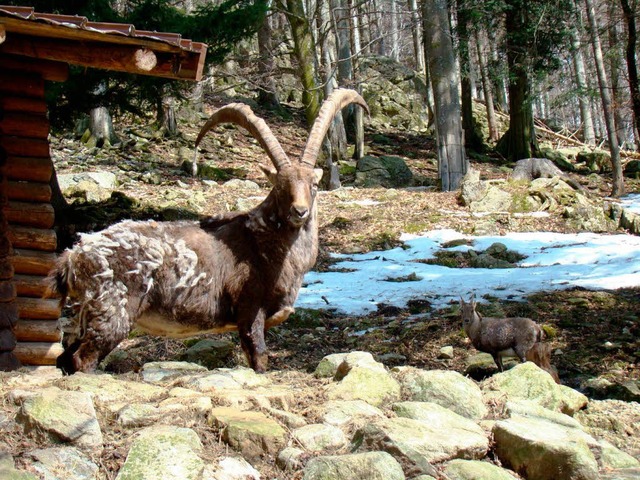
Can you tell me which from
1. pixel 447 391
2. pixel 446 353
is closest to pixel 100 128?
pixel 446 353

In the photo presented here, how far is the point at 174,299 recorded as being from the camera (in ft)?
20.2

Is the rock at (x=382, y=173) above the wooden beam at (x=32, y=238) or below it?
above

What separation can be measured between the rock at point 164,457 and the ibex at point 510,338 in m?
4.23

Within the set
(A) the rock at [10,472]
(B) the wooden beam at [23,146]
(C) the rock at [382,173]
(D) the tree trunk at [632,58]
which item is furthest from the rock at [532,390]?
(C) the rock at [382,173]

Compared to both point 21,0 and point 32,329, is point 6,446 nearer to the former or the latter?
point 32,329

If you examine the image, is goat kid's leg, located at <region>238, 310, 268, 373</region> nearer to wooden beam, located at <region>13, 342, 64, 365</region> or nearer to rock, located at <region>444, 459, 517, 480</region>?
wooden beam, located at <region>13, 342, 64, 365</region>

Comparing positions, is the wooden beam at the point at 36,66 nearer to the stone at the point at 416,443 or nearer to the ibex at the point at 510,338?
the stone at the point at 416,443

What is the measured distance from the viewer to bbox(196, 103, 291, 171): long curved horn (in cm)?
675

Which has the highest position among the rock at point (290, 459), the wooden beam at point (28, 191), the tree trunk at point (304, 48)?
the tree trunk at point (304, 48)

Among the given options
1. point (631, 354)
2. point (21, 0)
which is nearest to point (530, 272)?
point (631, 354)

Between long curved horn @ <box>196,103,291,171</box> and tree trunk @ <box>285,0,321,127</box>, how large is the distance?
1150 cm

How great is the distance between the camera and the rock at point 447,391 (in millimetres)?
4863

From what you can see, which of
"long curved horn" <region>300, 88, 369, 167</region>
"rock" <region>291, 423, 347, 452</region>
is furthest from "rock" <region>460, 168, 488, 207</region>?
"rock" <region>291, 423, 347, 452</region>

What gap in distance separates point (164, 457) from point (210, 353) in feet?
12.2
